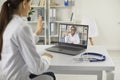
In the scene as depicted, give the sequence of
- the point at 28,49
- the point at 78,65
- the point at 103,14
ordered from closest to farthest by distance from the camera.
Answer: the point at 28,49 → the point at 78,65 → the point at 103,14

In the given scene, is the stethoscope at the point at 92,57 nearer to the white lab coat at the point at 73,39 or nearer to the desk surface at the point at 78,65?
the desk surface at the point at 78,65

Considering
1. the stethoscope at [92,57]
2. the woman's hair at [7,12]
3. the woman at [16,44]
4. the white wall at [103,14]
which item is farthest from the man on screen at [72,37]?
the white wall at [103,14]

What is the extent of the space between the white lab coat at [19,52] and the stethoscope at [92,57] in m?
0.49

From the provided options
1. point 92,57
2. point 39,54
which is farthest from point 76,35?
point 39,54

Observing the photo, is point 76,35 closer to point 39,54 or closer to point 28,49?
point 39,54

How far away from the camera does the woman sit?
4.89ft

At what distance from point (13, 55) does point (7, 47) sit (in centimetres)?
7

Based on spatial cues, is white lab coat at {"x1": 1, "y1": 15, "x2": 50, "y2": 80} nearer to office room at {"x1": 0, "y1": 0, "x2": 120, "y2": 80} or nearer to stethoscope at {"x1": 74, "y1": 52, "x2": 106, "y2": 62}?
office room at {"x1": 0, "y1": 0, "x2": 120, "y2": 80}

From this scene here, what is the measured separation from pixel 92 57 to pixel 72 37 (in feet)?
1.13

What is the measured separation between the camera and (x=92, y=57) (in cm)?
201

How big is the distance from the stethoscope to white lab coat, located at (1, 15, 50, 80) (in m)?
0.49

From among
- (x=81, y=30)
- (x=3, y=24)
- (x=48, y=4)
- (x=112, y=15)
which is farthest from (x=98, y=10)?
(x=3, y=24)

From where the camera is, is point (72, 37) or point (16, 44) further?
point (72, 37)

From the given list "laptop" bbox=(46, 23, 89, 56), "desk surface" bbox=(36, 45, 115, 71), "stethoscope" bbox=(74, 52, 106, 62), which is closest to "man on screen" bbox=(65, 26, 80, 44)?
"laptop" bbox=(46, 23, 89, 56)
